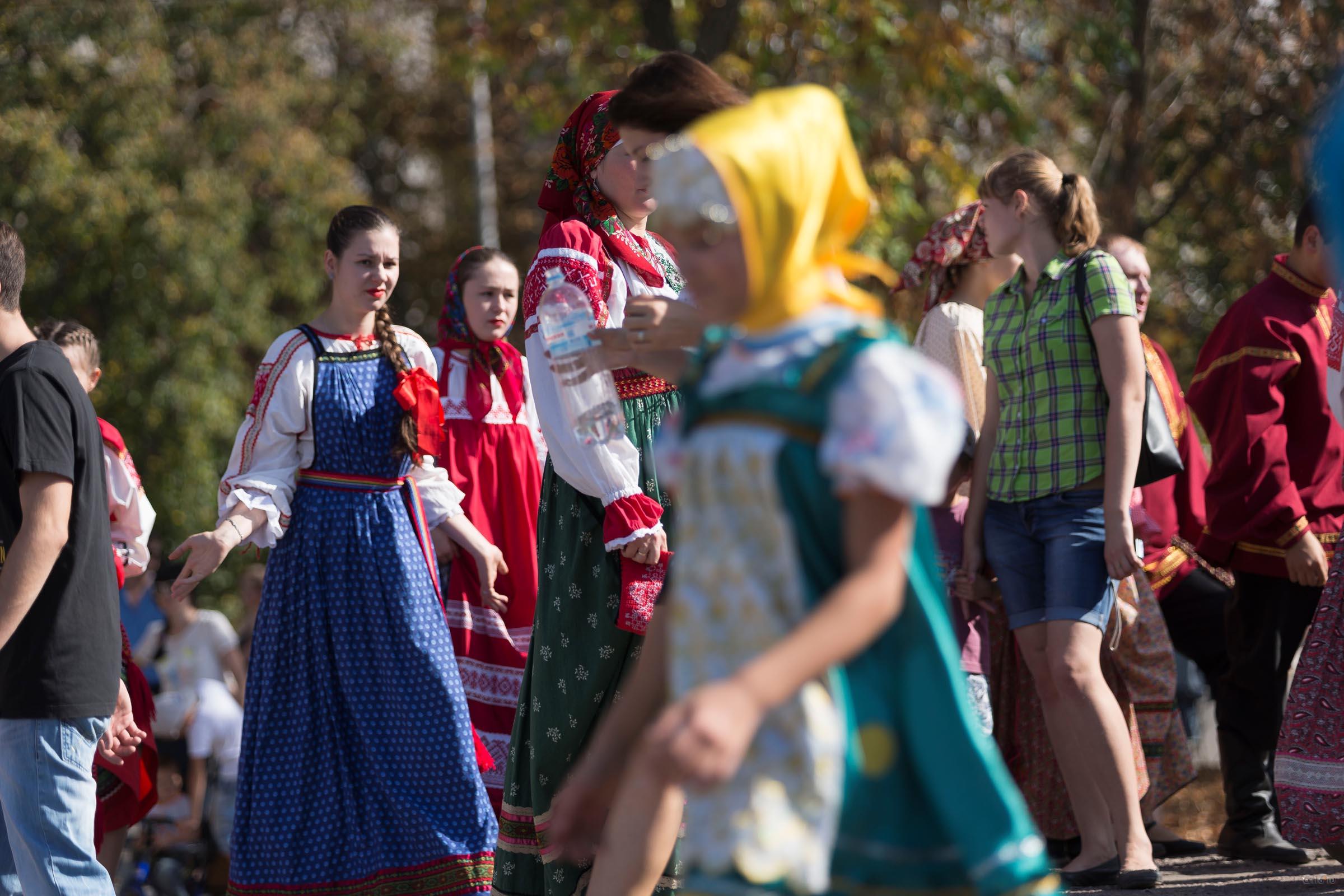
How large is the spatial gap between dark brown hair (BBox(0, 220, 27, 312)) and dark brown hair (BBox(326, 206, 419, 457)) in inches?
39.8

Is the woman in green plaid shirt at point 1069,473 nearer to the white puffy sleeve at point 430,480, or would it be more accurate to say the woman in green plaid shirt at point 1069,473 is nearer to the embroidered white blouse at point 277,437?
the white puffy sleeve at point 430,480

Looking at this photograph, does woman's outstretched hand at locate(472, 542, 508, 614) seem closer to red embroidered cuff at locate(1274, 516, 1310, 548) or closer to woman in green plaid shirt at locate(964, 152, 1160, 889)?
woman in green plaid shirt at locate(964, 152, 1160, 889)

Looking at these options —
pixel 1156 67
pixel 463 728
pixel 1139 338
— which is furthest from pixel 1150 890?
pixel 1156 67

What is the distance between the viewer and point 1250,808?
5.50 metres

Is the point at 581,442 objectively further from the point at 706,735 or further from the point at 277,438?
the point at 706,735

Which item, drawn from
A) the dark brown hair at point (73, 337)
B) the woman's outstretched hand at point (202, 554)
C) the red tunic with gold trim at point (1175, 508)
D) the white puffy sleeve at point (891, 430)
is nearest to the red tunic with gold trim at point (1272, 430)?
the red tunic with gold trim at point (1175, 508)

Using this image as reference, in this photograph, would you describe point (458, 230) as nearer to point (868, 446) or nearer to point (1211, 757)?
point (1211, 757)

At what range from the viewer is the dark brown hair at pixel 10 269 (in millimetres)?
4109

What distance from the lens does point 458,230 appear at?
23.6 meters

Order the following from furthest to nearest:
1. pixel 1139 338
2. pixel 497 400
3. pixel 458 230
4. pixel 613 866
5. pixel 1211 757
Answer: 1. pixel 458 230
2. pixel 1211 757
3. pixel 497 400
4. pixel 1139 338
5. pixel 613 866

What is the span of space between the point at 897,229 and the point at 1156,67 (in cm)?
280

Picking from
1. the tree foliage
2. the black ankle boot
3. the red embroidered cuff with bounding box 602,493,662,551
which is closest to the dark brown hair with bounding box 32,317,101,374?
the red embroidered cuff with bounding box 602,493,662,551

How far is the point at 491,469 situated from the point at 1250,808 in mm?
3023

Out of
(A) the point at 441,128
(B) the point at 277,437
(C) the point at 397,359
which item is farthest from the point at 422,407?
(A) the point at 441,128
